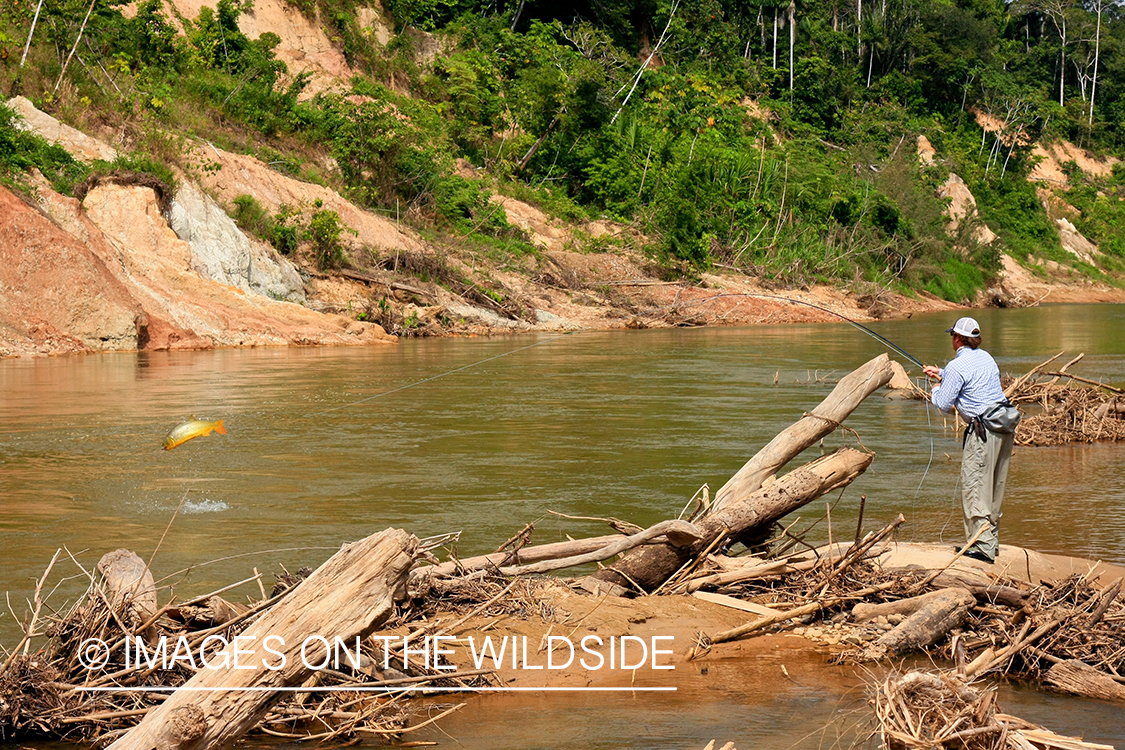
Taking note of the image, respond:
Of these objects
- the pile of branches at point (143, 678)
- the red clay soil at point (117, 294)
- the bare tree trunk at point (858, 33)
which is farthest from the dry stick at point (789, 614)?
the bare tree trunk at point (858, 33)

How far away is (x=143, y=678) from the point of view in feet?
16.8

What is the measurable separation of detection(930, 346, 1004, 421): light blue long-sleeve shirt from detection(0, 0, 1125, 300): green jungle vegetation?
2246 cm

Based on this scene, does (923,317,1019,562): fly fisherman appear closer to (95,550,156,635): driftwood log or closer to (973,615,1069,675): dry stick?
(973,615,1069,675): dry stick

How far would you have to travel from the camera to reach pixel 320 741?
4934 mm

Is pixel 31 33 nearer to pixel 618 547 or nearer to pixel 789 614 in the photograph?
pixel 618 547

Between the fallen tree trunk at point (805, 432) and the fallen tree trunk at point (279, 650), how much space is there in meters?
3.13

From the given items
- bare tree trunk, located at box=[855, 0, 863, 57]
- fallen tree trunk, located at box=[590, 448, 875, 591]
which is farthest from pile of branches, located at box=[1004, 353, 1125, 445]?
bare tree trunk, located at box=[855, 0, 863, 57]

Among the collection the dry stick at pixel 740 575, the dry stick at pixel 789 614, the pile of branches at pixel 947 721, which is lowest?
the dry stick at pixel 789 614

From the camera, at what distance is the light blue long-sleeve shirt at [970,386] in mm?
7434

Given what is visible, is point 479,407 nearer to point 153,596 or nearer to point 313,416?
point 313,416

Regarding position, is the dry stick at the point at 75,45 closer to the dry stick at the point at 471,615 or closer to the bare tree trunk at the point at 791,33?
the dry stick at the point at 471,615

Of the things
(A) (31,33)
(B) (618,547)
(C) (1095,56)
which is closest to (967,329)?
(B) (618,547)

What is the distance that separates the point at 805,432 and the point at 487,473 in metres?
4.62

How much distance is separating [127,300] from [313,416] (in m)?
11.0
